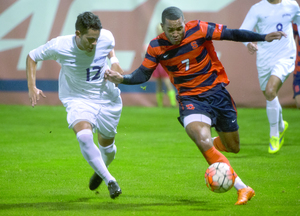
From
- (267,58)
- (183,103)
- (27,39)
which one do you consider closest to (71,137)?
(267,58)

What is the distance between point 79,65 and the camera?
471cm

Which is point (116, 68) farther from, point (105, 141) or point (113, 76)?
point (105, 141)

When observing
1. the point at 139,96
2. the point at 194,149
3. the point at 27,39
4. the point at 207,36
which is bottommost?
the point at 139,96

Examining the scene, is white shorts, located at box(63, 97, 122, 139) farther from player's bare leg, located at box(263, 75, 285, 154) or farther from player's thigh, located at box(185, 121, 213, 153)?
player's bare leg, located at box(263, 75, 285, 154)

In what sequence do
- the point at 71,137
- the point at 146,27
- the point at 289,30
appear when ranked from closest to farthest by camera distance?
the point at 289,30 → the point at 71,137 → the point at 146,27

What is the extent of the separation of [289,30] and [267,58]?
54 cm

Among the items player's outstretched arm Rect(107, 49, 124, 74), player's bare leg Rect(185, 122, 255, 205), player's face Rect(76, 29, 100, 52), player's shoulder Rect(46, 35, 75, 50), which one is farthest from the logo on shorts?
Result: player's shoulder Rect(46, 35, 75, 50)

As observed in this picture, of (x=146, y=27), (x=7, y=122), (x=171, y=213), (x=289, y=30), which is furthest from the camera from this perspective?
(x=146, y=27)

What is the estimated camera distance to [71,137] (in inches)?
335

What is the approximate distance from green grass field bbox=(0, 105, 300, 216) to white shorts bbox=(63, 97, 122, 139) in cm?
69

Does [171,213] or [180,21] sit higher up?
[180,21]

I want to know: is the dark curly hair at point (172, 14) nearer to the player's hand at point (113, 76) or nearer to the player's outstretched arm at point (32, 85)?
the player's hand at point (113, 76)

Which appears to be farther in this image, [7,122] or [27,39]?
[27,39]

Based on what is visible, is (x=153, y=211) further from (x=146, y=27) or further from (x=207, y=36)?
(x=146, y=27)
